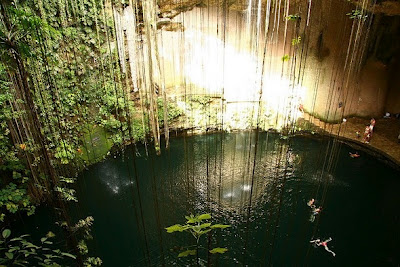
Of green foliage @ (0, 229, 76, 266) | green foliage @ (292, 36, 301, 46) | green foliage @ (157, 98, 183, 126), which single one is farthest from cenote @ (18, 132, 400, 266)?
green foliage @ (292, 36, 301, 46)

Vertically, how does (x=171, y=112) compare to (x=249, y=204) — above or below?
above

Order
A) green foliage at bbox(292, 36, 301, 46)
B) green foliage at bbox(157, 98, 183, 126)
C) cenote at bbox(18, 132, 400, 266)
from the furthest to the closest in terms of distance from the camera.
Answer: green foliage at bbox(157, 98, 183, 126), green foliage at bbox(292, 36, 301, 46), cenote at bbox(18, 132, 400, 266)

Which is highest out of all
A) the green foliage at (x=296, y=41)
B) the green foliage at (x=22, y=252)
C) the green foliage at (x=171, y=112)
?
the green foliage at (x=296, y=41)

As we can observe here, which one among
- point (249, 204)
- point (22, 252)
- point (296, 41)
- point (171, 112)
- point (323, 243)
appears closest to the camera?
point (22, 252)

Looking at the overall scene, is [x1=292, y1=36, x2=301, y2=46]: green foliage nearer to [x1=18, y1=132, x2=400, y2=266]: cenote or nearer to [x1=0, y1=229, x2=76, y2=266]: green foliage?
[x1=18, y1=132, x2=400, y2=266]: cenote

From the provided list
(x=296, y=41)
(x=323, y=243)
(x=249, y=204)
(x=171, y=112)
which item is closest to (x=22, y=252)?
(x=249, y=204)

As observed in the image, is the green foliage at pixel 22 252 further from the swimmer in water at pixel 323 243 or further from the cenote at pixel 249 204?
the swimmer in water at pixel 323 243

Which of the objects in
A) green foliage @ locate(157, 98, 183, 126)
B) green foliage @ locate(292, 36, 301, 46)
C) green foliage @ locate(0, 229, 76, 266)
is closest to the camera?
green foliage @ locate(0, 229, 76, 266)

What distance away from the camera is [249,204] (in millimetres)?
5820

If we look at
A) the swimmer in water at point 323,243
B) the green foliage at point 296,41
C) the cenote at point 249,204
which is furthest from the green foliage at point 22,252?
the green foliage at point 296,41

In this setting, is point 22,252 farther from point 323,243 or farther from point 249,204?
point 323,243

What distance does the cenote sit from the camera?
5023mm

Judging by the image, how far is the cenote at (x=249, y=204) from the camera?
5.02 m

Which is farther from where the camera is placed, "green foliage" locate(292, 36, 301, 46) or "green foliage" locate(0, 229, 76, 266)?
"green foliage" locate(292, 36, 301, 46)
